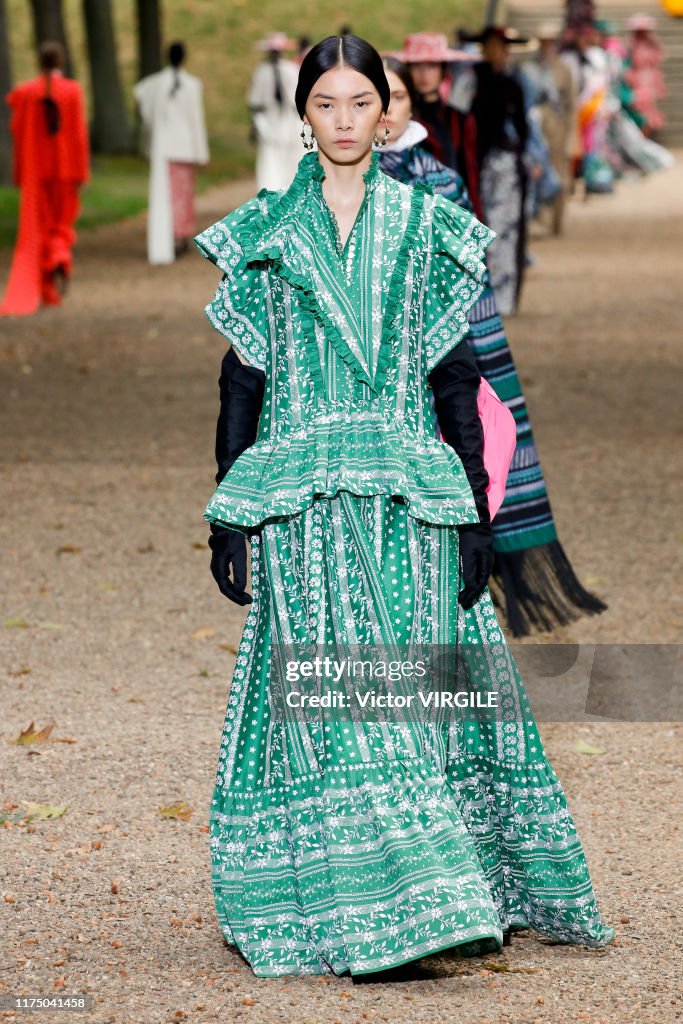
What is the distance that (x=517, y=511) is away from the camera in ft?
19.6

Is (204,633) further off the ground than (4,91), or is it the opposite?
(204,633)

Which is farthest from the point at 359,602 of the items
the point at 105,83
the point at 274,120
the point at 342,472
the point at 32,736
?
the point at 105,83

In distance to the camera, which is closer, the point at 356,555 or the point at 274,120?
the point at 356,555

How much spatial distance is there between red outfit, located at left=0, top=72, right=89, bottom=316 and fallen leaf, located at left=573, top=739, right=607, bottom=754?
10.1 meters

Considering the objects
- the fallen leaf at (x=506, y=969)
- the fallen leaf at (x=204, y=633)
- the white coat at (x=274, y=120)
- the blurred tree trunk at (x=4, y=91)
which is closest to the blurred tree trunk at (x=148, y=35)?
the blurred tree trunk at (x=4, y=91)

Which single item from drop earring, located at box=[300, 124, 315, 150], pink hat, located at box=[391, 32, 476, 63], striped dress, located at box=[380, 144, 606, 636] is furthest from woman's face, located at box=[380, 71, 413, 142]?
pink hat, located at box=[391, 32, 476, 63]

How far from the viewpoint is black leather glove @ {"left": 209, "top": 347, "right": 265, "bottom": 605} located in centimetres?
376

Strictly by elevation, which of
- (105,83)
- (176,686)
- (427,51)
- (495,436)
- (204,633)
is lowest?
(105,83)

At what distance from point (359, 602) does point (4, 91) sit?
20347 millimetres

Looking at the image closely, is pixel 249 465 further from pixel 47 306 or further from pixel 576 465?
pixel 47 306

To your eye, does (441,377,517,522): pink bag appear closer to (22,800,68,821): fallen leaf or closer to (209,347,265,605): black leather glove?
(209,347,265,605): black leather glove

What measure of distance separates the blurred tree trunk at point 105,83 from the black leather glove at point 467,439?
2505cm

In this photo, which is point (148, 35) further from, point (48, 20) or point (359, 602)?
point (359, 602)

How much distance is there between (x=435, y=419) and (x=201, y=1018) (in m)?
1.27
